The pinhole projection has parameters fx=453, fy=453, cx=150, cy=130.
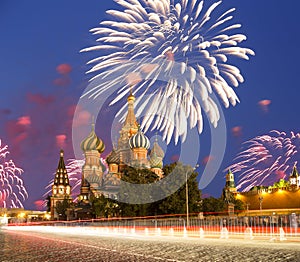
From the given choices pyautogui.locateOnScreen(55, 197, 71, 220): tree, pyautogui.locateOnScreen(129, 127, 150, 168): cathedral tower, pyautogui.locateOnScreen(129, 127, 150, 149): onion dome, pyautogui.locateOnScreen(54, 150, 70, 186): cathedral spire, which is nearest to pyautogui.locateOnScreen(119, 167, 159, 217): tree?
pyautogui.locateOnScreen(129, 127, 150, 168): cathedral tower

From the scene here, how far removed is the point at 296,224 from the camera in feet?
80.9

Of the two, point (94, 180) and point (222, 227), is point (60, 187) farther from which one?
point (222, 227)

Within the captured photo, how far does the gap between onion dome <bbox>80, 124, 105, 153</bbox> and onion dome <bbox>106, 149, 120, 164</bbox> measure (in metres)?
6.56

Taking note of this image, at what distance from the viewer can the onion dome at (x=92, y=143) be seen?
371ft

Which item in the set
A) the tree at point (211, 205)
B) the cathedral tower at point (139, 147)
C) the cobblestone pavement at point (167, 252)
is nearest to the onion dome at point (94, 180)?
the cathedral tower at point (139, 147)

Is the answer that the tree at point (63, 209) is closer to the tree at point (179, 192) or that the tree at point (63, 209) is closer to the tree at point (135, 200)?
the tree at point (135, 200)

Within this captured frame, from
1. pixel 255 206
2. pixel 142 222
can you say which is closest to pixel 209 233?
pixel 142 222

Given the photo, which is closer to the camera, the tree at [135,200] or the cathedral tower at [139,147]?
the tree at [135,200]

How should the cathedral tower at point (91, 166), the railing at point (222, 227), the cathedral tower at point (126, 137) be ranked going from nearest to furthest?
the railing at point (222, 227), the cathedral tower at point (126, 137), the cathedral tower at point (91, 166)

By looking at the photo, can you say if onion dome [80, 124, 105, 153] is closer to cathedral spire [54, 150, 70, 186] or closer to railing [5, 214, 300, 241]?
cathedral spire [54, 150, 70, 186]

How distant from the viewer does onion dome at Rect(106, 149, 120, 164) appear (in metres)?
106

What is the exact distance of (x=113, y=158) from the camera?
107 m

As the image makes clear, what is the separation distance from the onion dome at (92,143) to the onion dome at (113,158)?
6563 millimetres

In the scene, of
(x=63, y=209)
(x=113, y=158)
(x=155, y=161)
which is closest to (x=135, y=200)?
(x=155, y=161)
